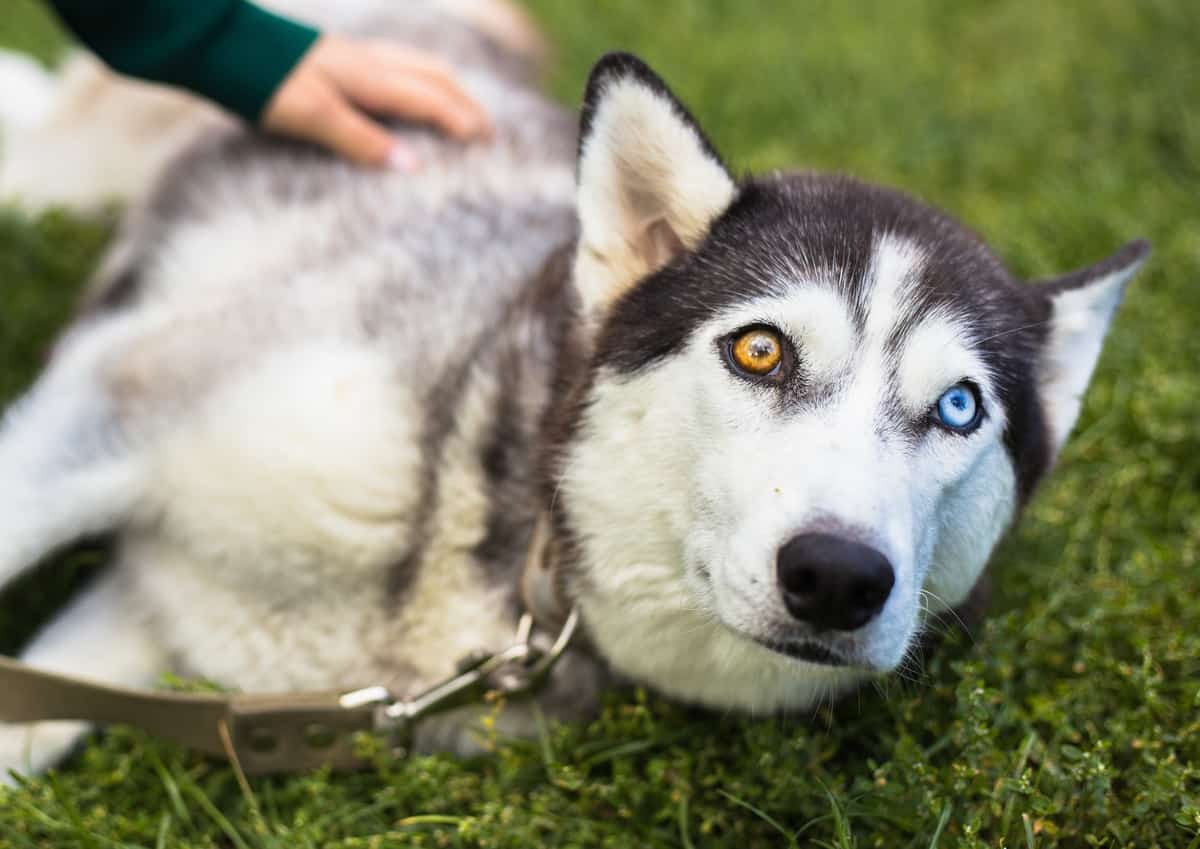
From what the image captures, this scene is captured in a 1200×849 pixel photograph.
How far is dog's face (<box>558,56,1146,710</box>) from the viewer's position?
208cm

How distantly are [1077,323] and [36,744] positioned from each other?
283 centimetres

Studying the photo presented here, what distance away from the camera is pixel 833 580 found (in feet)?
6.44

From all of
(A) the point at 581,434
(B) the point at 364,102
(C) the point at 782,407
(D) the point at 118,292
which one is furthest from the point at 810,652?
(D) the point at 118,292

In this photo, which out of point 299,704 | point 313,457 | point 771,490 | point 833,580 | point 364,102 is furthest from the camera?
point 364,102

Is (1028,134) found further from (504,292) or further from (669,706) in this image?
(669,706)

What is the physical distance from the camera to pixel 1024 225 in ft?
15.7

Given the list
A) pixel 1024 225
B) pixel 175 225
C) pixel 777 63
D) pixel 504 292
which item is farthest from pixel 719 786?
pixel 777 63

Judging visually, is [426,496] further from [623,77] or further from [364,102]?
[364,102]

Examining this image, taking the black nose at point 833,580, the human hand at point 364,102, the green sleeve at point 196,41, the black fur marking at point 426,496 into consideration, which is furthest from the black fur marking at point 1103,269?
the green sleeve at point 196,41

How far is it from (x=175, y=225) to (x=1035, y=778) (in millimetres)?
3405

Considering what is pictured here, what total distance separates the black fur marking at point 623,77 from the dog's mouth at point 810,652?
1.09 metres

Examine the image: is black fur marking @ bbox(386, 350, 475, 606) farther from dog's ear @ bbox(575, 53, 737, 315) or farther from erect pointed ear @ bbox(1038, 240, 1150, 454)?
erect pointed ear @ bbox(1038, 240, 1150, 454)

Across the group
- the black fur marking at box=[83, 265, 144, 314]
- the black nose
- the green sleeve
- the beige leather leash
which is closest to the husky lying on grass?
the black nose

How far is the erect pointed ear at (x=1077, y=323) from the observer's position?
2.64 meters
